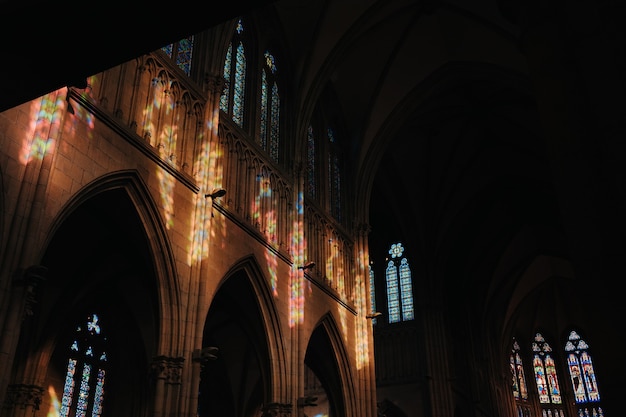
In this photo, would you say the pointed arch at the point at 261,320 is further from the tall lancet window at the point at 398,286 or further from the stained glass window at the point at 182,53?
the tall lancet window at the point at 398,286

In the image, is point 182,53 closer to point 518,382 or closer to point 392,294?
point 392,294

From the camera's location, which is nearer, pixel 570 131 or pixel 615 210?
pixel 615 210

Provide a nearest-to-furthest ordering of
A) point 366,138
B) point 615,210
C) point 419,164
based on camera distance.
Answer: point 615,210 → point 366,138 → point 419,164

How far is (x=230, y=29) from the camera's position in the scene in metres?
13.9

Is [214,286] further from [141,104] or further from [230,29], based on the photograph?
[230,29]

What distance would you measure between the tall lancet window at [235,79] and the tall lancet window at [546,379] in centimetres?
2796

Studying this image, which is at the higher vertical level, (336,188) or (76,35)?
(336,188)

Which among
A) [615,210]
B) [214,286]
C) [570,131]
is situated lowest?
[615,210]

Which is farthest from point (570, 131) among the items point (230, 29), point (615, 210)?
point (230, 29)

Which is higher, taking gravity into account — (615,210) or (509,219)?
(509,219)

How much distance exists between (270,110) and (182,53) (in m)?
3.72

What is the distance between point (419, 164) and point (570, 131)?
20.5m

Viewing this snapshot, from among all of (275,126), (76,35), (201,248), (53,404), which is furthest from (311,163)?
(76,35)

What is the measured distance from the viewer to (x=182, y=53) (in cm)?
1331
